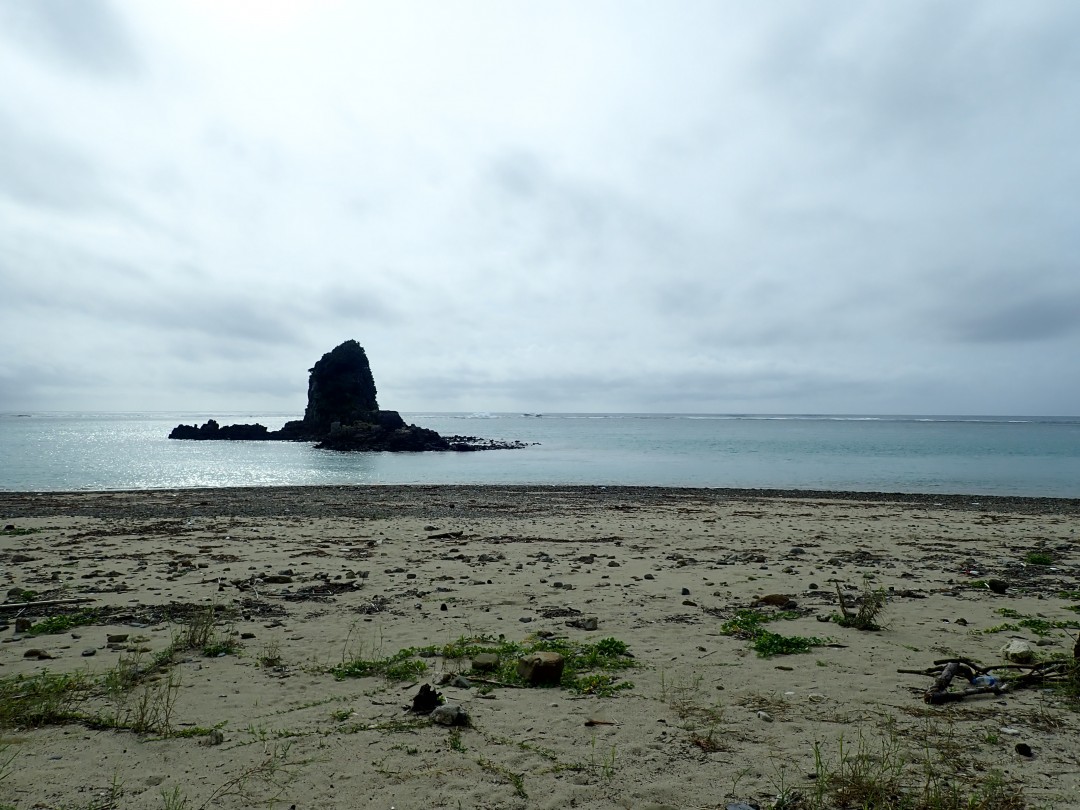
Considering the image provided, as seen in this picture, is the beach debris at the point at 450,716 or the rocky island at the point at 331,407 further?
the rocky island at the point at 331,407

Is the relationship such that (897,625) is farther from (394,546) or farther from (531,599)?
(394,546)

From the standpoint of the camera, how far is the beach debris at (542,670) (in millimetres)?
6461

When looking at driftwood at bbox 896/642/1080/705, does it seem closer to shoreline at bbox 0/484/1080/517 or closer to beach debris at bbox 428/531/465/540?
beach debris at bbox 428/531/465/540

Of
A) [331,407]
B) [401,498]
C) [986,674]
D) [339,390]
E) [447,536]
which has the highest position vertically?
[339,390]

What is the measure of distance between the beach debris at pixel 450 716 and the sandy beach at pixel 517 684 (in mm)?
82

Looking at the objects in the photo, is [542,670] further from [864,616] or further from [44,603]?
[44,603]

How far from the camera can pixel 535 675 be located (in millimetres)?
6480

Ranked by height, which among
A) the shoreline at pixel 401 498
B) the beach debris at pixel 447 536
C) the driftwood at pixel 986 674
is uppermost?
the driftwood at pixel 986 674

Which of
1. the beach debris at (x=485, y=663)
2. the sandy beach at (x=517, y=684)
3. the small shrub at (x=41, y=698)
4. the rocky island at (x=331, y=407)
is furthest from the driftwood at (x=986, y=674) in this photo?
the rocky island at (x=331, y=407)

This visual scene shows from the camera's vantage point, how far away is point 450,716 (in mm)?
5555

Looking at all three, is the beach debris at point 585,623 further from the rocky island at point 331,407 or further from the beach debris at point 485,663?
the rocky island at point 331,407

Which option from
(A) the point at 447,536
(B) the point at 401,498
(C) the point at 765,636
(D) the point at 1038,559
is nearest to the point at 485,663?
(C) the point at 765,636

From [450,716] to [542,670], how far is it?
1.27 meters

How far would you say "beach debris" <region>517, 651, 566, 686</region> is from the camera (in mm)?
6461
